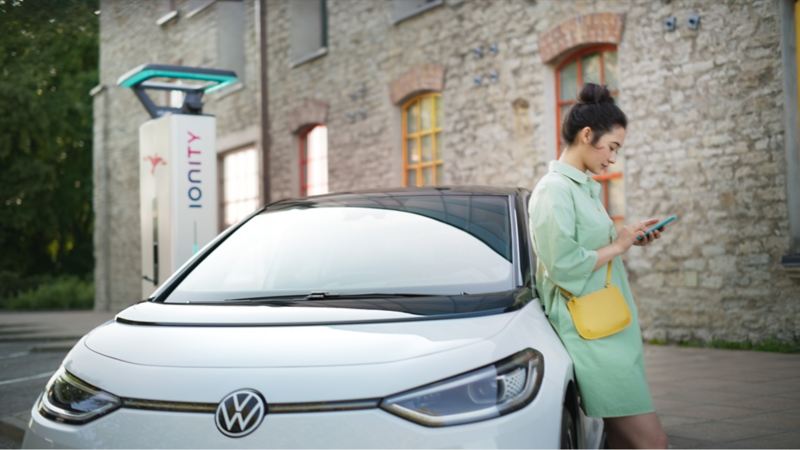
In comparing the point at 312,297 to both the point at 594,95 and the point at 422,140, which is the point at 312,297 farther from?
the point at 422,140

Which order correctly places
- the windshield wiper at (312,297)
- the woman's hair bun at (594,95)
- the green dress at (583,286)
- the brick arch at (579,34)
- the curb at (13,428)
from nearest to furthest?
the green dress at (583,286) → the windshield wiper at (312,297) → the woman's hair bun at (594,95) → the curb at (13,428) → the brick arch at (579,34)

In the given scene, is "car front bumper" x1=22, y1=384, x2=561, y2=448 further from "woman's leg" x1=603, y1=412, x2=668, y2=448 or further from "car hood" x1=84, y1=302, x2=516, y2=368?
"woman's leg" x1=603, y1=412, x2=668, y2=448

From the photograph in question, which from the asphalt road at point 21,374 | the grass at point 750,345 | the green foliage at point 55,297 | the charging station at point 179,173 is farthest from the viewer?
the green foliage at point 55,297

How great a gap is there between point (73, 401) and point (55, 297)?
82.6ft

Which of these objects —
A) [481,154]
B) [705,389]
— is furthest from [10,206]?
[705,389]

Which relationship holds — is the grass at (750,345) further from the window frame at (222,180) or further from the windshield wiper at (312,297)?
the window frame at (222,180)

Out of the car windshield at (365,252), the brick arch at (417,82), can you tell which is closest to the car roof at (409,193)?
the car windshield at (365,252)

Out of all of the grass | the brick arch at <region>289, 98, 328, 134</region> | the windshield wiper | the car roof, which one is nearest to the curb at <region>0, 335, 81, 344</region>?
the brick arch at <region>289, 98, 328, 134</region>

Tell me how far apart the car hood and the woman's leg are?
2.04 ft

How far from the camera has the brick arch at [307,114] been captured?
17078 mm

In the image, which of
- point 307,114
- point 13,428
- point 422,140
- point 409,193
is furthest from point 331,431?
point 307,114

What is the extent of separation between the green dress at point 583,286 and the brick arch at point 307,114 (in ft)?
45.2

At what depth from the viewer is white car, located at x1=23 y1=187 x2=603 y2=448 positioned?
2.76m

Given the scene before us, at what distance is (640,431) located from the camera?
3.42 m
